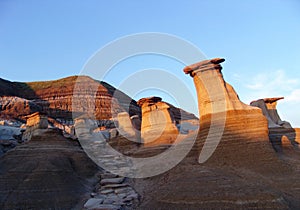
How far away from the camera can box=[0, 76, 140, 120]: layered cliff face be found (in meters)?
62.3

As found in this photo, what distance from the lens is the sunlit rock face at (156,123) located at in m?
17.9

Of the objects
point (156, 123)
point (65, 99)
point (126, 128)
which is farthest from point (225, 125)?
point (65, 99)

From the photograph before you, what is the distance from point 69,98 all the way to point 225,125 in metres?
63.5

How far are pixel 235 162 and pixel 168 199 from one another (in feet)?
12.1

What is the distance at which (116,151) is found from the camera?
17.4 metres

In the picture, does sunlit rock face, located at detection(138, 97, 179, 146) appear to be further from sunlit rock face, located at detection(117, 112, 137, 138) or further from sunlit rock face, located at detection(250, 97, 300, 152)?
sunlit rock face, located at detection(250, 97, 300, 152)

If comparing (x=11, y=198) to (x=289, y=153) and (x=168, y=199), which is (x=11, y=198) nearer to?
(x=168, y=199)

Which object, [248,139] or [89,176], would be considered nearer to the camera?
[248,139]

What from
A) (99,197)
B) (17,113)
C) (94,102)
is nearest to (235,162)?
(99,197)

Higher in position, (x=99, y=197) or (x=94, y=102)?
(x=94, y=102)

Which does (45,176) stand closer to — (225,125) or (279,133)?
(225,125)

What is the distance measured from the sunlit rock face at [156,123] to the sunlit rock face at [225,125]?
546 centimetres

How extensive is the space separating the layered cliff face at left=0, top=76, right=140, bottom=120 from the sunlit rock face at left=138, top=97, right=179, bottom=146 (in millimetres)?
41171

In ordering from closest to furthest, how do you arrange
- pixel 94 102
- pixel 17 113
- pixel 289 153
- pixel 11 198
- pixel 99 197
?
pixel 11 198
pixel 99 197
pixel 289 153
pixel 17 113
pixel 94 102
